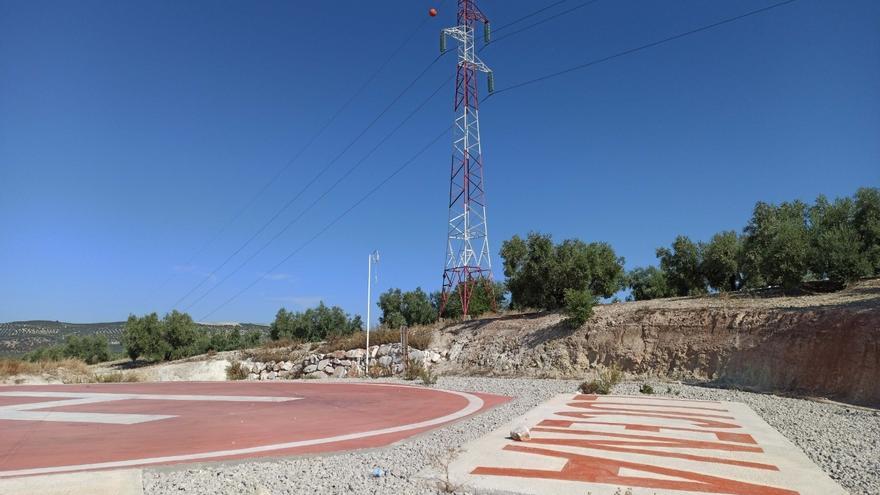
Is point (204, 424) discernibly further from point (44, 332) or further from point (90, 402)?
point (44, 332)

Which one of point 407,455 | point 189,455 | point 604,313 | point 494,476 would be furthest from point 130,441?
A: point 604,313

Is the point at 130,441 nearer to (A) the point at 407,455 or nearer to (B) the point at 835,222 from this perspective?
(A) the point at 407,455

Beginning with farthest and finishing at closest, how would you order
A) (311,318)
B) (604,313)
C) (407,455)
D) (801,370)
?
(311,318)
(604,313)
(801,370)
(407,455)

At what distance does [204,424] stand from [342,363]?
901 inches

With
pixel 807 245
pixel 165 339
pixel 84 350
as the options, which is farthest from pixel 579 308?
pixel 84 350

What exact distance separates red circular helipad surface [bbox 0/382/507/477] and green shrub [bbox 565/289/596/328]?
9824 millimetres

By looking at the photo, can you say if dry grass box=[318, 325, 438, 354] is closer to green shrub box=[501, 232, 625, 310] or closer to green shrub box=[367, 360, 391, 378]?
green shrub box=[367, 360, 391, 378]

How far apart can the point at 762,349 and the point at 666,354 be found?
3.84m

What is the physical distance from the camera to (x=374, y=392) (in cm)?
1906

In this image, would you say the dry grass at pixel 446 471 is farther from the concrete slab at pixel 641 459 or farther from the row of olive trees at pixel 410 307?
the row of olive trees at pixel 410 307

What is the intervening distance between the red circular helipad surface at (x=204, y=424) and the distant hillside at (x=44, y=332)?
2317 inches

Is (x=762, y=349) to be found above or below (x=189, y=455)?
above

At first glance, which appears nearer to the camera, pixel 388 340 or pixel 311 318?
pixel 388 340

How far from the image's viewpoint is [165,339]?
51750 mm
